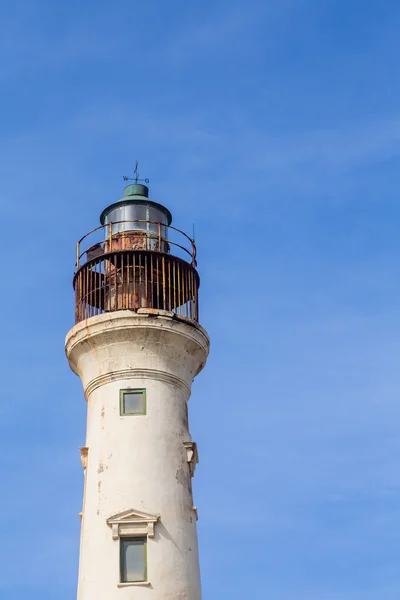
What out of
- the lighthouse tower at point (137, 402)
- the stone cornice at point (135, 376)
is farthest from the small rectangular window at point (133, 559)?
the stone cornice at point (135, 376)

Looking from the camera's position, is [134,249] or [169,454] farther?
[134,249]

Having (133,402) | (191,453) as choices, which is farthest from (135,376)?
(191,453)

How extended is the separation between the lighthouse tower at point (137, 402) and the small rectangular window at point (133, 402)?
24mm

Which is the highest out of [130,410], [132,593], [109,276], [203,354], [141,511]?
[109,276]

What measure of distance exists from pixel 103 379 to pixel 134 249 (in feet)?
10.2

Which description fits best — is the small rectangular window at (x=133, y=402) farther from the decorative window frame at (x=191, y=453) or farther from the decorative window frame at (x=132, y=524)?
the decorative window frame at (x=132, y=524)

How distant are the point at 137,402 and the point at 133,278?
9.87 ft

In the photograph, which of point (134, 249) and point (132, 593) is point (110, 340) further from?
point (132, 593)

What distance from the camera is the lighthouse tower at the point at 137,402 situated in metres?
24.0

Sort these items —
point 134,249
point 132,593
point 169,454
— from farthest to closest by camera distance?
point 134,249, point 169,454, point 132,593

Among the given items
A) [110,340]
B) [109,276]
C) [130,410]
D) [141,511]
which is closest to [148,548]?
[141,511]

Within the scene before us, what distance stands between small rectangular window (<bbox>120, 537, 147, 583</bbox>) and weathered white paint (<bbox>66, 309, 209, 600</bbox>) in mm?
146

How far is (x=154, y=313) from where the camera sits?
25.6 m

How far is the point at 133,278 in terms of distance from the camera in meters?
26.8
